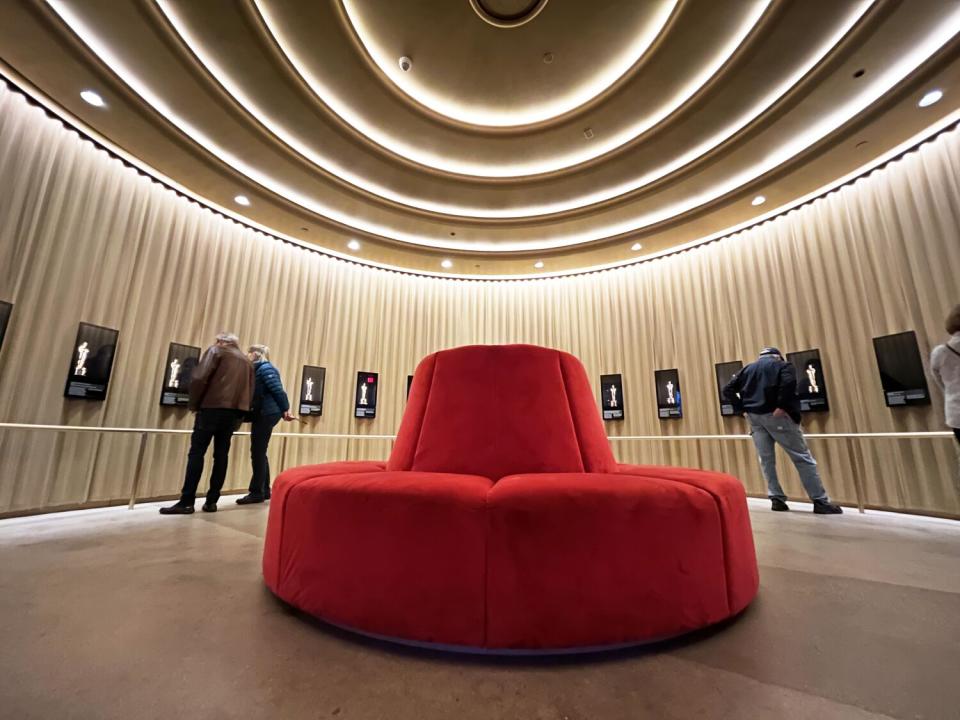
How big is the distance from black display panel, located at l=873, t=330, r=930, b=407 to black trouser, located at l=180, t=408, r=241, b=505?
7123mm

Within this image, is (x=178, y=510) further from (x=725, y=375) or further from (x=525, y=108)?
(x=725, y=375)

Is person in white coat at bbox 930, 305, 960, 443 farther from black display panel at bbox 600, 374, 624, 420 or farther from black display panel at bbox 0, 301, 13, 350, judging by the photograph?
black display panel at bbox 0, 301, 13, 350

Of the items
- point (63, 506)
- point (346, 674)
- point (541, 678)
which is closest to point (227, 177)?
point (63, 506)

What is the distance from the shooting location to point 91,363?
4.15 m

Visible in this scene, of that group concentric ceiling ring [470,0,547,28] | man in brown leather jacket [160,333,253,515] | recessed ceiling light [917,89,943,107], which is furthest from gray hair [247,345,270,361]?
recessed ceiling light [917,89,943,107]

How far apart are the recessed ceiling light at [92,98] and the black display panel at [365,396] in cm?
444

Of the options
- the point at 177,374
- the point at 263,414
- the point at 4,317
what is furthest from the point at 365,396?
the point at 4,317

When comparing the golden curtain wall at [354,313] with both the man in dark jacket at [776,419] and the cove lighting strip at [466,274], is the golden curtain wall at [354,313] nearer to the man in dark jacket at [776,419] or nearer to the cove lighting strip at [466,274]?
the cove lighting strip at [466,274]

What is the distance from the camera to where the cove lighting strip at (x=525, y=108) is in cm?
353

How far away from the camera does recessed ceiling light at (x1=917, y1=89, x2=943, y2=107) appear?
11.9 ft

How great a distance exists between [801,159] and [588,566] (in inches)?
217

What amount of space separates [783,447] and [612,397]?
2864 mm

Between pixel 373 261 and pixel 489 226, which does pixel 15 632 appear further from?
pixel 373 261

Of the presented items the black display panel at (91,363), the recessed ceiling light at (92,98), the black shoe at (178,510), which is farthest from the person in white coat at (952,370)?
the black display panel at (91,363)
